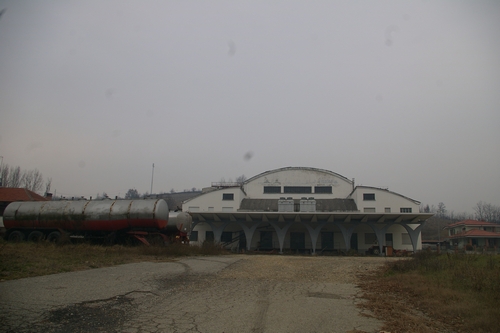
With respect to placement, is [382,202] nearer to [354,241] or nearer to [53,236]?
[354,241]

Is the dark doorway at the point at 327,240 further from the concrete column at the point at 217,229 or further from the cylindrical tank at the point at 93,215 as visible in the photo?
the cylindrical tank at the point at 93,215

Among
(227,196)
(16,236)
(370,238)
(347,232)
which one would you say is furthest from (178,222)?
(370,238)

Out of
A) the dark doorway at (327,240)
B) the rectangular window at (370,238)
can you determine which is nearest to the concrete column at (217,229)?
the dark doorway at (327,240)

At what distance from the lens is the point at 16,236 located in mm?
22438

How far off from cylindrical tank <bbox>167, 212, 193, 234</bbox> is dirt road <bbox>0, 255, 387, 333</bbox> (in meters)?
12.3

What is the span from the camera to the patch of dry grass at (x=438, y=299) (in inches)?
232

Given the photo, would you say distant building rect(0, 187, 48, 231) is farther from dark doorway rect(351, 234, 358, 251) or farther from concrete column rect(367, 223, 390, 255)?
concrete column rect(367, 223, 390, 255)

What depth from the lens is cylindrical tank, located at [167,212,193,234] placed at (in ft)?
76.2

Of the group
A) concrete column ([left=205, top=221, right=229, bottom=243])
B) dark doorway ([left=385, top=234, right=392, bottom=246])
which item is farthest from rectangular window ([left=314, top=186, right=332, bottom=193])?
concrete column ([left=205, top=221, right=229, bottom=243])

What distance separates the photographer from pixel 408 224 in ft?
110

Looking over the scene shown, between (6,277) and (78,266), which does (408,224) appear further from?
(6,277)

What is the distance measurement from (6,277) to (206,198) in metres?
28.3

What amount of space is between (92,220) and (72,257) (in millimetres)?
7316

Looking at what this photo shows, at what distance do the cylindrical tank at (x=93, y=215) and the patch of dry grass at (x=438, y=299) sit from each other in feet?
44.2
